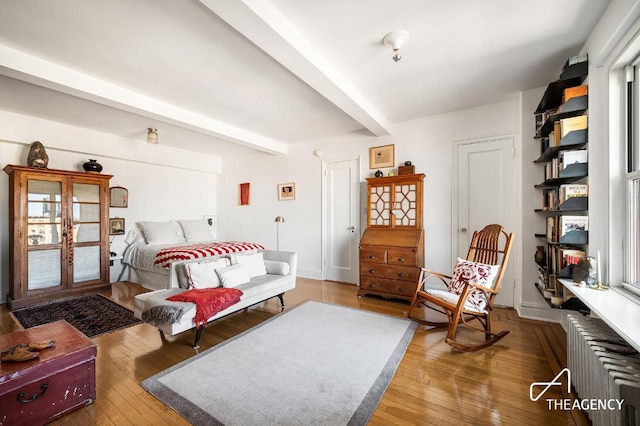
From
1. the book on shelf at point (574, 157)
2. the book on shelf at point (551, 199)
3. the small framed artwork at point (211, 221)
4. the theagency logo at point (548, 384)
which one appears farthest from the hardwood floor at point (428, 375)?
the small framed artwork at point (211, 221)

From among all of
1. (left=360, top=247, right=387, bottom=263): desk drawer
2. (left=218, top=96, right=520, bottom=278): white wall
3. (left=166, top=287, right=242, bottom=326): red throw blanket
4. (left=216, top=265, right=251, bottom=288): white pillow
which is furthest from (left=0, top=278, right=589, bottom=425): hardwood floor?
(left=218, top=96, right=520, bottom=278): white wall

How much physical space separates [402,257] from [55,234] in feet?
16.5

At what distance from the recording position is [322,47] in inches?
89.1

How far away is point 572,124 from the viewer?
2.19m

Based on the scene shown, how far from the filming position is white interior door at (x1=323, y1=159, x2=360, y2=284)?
15.1ft

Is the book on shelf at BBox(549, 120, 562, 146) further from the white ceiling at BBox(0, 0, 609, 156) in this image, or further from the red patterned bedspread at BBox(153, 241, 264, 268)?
the red patterned bedspread at BBox(153, 241, 264, 268)

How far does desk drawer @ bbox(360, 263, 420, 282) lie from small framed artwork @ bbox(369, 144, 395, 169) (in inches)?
63.3

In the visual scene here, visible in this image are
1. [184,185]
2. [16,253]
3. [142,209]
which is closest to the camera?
[16,253]

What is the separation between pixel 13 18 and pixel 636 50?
14.1 ft

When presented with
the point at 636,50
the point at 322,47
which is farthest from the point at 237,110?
the point at 636,50

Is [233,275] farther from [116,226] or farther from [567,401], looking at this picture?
[116,226]

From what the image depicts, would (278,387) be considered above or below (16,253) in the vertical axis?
below

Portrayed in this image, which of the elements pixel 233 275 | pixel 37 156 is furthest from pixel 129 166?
pixel 233 275

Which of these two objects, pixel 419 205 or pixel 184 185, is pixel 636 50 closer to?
pixel 419 205
